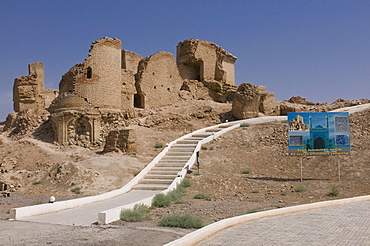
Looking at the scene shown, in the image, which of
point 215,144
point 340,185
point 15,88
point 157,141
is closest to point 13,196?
point 157,141

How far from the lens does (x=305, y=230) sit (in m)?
7.18

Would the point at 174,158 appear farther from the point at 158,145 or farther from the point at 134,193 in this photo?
the point at 134,193

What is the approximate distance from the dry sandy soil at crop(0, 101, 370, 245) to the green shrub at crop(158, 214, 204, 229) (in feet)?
0.83

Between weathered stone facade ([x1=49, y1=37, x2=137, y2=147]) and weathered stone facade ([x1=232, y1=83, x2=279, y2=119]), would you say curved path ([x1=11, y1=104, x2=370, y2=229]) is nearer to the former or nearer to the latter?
weathered stone facade ([x1=232, y1=83, x2=279, y2=119])

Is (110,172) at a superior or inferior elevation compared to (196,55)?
inferior

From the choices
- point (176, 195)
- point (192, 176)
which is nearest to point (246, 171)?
point (192, 176)

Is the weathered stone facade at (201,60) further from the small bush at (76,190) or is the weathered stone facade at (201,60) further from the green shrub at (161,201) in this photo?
the green shrub at (161,201)

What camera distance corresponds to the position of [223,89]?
34.7m

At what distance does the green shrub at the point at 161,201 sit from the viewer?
10.3 meters

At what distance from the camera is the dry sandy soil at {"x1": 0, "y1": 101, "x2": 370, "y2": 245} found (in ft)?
23.0

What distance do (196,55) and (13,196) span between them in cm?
2427

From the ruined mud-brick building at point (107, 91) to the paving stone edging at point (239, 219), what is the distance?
927 cm

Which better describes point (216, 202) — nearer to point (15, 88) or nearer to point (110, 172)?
point (110, 172)

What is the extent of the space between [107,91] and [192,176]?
9.24m
